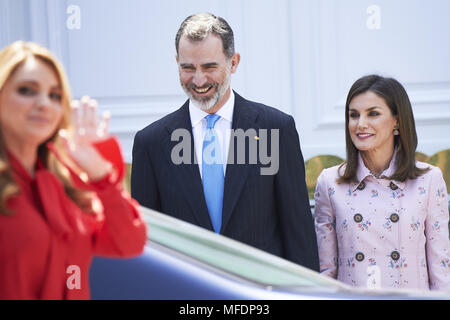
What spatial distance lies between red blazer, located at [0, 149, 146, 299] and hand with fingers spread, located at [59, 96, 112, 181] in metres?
0.04

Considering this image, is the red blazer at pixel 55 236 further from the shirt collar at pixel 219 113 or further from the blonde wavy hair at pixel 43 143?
the shirt collar at pixel 219 113

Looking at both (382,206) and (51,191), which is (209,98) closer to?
(382,206)

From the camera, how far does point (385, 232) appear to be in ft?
10.3

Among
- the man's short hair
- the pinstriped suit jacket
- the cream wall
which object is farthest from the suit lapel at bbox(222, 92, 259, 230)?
the cream wall

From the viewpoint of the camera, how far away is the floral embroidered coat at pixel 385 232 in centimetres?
313

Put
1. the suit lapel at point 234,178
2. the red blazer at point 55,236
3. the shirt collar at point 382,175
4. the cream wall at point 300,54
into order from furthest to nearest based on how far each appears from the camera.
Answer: the cream wall at point 300,54 < the shirt collar at point 382,175 < the suit lapel at point 234,178 < the red blazer at point 55,236

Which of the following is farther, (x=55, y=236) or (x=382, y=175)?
(x=382, y=175)

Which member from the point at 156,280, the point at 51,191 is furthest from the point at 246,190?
the point at 51,191

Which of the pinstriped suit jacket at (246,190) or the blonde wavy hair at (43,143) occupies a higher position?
the blonde wavy hair at (43,143)

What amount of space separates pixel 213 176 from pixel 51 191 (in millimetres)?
1534

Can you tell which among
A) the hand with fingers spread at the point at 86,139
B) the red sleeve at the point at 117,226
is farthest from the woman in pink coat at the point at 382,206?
the hand with fingers spread at the point at 86,139

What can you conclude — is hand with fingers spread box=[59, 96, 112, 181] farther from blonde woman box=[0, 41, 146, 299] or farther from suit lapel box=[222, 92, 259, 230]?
suit lapel box=[222, 92, 259, 230]

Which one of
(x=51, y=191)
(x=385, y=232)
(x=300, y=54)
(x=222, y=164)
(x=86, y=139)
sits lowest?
(x=385, y=232)
